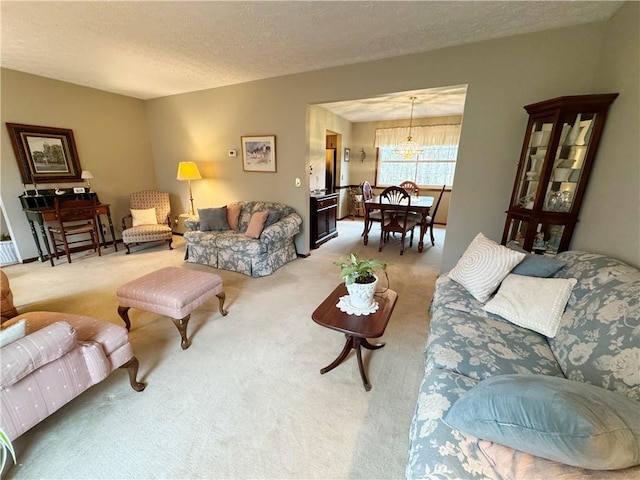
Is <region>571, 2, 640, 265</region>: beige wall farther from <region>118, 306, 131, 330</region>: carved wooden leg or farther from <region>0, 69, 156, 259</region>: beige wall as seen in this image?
<region>0, 69, 156, 259</region>: beige wall

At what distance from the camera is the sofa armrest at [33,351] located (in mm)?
1064

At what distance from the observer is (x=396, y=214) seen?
14.2ft

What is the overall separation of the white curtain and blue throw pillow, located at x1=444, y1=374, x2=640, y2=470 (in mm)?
5939

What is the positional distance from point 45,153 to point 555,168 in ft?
19.8

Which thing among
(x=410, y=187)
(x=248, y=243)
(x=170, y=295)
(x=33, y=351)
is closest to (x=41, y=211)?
(x=248, y=243)

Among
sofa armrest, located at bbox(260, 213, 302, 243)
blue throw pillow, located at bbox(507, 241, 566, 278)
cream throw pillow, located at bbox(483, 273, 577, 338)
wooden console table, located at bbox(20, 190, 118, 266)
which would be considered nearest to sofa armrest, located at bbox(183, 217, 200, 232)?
sofa armrest, located at bbox(260, 213, 302, 243)

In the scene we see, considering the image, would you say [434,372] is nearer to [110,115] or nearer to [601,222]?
[601,222]

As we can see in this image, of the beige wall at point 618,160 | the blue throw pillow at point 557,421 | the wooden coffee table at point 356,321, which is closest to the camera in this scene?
the blue throw pillow at point 557,421

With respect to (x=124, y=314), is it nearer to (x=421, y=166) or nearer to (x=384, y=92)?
(x=384, y=92)

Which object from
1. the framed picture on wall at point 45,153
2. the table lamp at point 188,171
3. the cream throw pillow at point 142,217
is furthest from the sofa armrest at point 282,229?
the framed picture on wall at point 45,153

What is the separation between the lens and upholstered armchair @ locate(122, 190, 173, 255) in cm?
404

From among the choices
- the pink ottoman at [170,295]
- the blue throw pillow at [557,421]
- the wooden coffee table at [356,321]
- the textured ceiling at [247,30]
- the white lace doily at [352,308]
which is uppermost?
the textured ceiling at [247,30]

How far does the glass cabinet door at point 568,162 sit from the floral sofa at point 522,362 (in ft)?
2.19

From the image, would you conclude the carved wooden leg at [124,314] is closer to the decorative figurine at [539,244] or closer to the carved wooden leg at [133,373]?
the carved wooden leg at [133,373]
